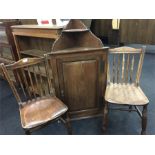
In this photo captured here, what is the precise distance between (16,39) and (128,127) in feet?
6.22

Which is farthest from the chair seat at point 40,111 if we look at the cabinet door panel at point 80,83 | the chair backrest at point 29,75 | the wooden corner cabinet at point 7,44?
the wooden corner cabinet at point 7,44

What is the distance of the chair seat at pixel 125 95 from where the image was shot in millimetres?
1527

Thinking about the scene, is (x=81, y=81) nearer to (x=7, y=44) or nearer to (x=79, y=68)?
(x=79, y=68)

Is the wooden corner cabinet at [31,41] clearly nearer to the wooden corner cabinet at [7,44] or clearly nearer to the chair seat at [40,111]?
the wooden corner cabinet at [7,44]

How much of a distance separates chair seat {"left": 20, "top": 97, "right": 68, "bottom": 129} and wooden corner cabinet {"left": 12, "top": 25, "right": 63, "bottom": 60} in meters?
0.77

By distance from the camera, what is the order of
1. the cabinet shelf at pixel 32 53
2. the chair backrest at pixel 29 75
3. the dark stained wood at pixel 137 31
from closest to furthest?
the chair backrest at pixel 29 75 → the cabinet shelf at pixel 32 53 → the dark stained wood at pixel 137 31

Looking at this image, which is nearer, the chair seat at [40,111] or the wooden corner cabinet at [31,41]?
the chair seat at [40,111]

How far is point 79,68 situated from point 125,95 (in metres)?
0.54

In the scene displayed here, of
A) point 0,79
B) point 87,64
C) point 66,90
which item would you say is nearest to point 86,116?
point 66,90

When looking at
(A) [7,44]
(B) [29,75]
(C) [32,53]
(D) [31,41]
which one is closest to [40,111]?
(B) [29,75]

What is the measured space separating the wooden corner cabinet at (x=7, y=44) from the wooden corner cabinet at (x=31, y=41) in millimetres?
196

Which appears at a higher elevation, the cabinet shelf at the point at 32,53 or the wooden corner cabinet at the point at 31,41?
the wooden corner cabinet at the point at 31,41

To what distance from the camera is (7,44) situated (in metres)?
2.56

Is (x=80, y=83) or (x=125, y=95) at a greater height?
(x=80, y=83)
